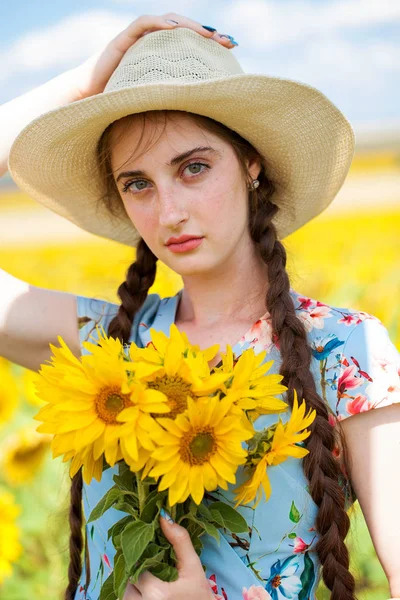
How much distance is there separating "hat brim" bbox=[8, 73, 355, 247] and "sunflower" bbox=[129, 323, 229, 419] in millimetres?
662

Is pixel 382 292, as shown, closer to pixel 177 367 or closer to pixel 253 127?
pixel 253 127

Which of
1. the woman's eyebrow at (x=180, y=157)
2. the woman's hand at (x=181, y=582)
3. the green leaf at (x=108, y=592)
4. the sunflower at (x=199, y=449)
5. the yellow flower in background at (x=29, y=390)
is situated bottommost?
the yellow flower in background at (x=29, y=390)

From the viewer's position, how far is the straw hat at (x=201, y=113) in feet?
5.61

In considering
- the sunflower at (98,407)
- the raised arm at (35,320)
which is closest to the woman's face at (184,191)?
the raised arm at (35,320)

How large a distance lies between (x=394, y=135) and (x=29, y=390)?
16872 millimetres

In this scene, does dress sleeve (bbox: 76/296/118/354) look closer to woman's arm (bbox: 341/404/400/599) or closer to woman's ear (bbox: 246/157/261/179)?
woman's ear (bbox: 246/157/261/179)

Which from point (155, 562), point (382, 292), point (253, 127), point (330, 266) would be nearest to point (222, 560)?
point (155, 562)

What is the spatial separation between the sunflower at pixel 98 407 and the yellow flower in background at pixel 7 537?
159 centimetres

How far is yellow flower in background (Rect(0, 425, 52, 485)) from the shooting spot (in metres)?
2.85

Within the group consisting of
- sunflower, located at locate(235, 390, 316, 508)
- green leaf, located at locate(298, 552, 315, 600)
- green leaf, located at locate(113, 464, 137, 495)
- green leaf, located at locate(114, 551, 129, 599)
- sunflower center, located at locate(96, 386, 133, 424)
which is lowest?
green leaf, located at locate(298, 552, 315, 600)

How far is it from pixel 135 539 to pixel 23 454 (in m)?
1.72

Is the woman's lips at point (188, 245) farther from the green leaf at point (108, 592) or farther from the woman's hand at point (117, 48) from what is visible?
the green leaf at point (108, 592)

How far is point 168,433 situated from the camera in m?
1.20

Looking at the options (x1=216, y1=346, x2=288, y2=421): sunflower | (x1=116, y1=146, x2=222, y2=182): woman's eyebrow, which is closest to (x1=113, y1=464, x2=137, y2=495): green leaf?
(x1=216, y1=346, x2=288, y2=421): sunflower
